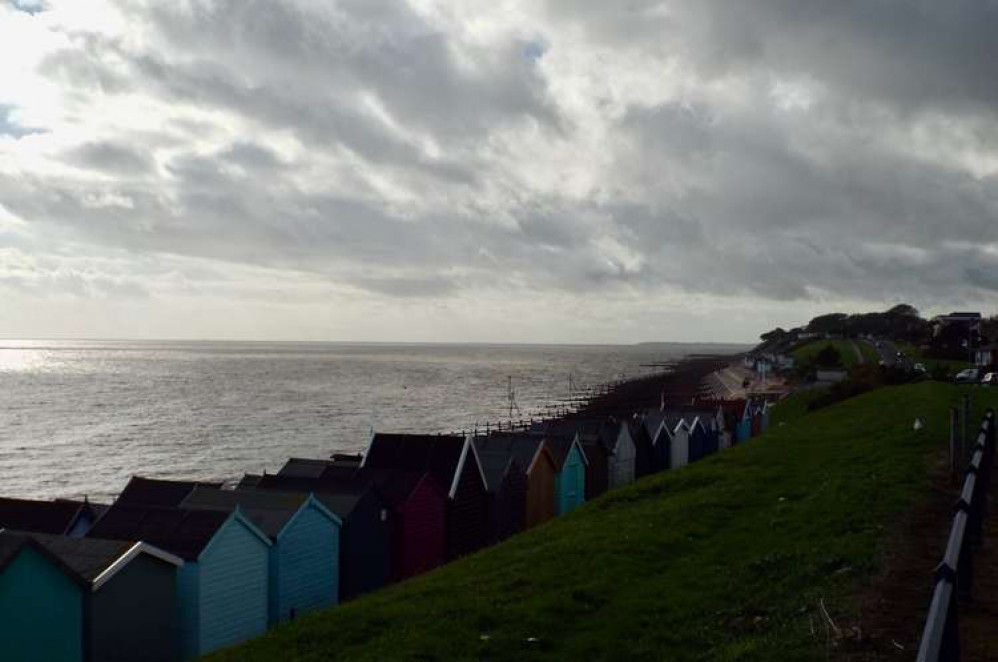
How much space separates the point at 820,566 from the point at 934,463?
11.2 m

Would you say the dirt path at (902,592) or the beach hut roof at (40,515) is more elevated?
the dirt path at (902,592)

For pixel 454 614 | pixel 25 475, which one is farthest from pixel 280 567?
pixel 25 475

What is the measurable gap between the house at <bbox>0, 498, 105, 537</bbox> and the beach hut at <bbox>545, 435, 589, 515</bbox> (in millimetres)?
19404

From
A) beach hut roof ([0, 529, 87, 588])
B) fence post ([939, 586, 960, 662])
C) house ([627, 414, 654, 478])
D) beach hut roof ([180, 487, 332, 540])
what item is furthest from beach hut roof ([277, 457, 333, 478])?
fence post ([939, 586, 960, 662])

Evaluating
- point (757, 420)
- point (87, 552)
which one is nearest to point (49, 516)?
point (87, 552)

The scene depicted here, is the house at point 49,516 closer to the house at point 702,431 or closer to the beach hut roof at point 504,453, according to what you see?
the beach hut roof at point 504,453

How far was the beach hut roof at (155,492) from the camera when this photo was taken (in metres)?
26.6

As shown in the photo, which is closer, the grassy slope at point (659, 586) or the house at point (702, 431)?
the grassy slope at point (659, 586)

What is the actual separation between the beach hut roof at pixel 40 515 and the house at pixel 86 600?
649 cm

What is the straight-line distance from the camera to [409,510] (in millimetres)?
28500

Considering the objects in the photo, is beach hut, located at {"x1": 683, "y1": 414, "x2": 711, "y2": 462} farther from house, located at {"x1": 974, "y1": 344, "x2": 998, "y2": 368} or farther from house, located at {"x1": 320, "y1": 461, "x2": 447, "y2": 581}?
house, located at {"x1": 974, "y1": 344, "x2": 998, "y2": 368}

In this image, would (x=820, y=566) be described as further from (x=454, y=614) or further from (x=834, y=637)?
(x=454, y=614)

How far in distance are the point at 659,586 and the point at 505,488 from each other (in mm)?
17681

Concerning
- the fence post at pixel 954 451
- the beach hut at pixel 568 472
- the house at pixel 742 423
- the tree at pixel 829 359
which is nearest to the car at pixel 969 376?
the house at pixel 742 423
